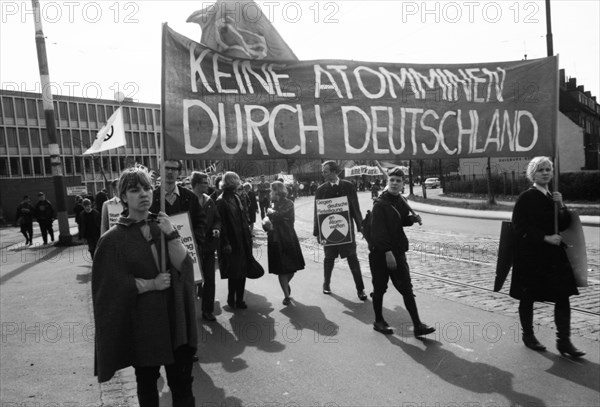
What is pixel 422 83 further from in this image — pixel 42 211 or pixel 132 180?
pixel 42 211

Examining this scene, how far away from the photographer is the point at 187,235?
5.51 m

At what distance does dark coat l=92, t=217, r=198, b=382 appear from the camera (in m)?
2.92

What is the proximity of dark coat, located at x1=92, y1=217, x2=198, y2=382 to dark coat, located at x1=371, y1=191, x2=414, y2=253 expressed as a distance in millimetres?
2669

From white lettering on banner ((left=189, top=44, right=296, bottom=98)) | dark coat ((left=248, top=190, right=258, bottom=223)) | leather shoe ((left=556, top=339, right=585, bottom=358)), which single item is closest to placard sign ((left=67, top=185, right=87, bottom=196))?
dark coat ((left=248, top=190, right=258, bottom=223))

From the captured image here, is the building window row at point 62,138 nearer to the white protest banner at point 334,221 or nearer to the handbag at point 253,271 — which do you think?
the white protest banner at point 334,221

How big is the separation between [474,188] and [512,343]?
3428 centimetres

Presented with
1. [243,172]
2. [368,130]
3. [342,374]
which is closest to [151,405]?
[342,374]

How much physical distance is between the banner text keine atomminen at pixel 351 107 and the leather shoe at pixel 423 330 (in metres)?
1.87

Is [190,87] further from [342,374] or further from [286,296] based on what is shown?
[286,296]

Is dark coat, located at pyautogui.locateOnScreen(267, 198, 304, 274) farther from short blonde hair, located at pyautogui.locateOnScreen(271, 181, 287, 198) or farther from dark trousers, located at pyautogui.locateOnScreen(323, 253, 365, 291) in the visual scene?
dark trousers, located at pyautogui.locateOnScreen(323, 253, 365, 291)

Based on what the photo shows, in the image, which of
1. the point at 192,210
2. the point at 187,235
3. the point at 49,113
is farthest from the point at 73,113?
the point at 187,235

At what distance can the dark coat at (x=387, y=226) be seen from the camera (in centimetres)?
525

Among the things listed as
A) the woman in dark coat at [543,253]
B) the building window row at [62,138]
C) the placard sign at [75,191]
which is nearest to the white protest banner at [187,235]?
the woman in dark coat at [543,253]

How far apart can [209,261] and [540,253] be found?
3702 mm
